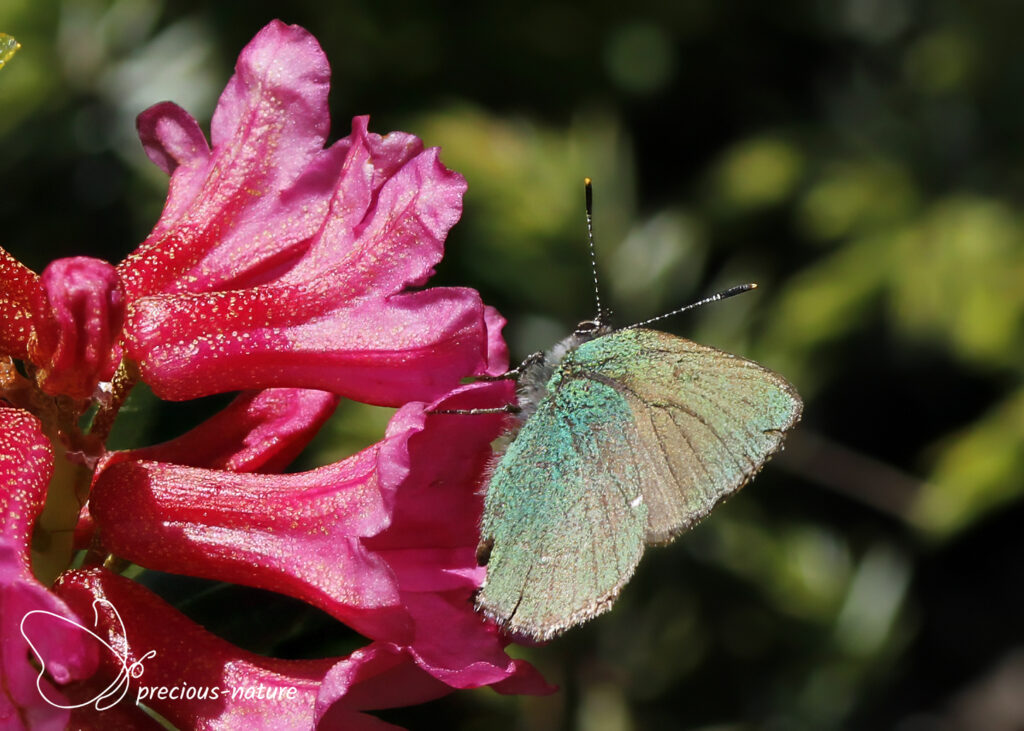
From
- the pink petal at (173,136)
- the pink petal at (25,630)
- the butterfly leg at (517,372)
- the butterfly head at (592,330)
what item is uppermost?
the pink petal at (173,136)

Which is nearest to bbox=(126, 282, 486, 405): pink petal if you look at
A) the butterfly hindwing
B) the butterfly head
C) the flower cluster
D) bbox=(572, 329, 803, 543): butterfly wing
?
the flower cluster

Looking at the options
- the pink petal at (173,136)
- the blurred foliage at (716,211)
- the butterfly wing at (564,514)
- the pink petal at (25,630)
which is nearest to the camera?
the pink petal at (25,630)

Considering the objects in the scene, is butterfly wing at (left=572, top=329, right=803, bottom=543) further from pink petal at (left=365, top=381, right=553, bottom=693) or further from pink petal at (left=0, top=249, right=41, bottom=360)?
pink petal at (left=0, top=249, right=41, bottom=360)

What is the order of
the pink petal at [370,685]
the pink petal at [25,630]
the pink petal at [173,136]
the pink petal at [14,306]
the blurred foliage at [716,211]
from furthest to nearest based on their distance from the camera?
the blurred foliage at [716,211], the pink petal at [173,136], the pink petal at [14,306], the pink petal at [370,685], the pink petal at [25,630]

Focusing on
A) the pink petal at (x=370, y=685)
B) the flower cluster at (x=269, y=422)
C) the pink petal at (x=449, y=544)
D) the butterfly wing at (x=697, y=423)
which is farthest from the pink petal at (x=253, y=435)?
the butterfly wing at (x=697, y=423)

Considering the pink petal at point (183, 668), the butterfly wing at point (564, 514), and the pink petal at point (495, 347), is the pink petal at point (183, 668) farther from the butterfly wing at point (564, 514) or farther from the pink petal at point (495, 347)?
the pink petal at point (495, 347)

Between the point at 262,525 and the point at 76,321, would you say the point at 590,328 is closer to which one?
the point at 262,525

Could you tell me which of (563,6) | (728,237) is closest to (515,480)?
(728,237)

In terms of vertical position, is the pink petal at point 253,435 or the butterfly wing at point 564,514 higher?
the pink petal at point 253,435
